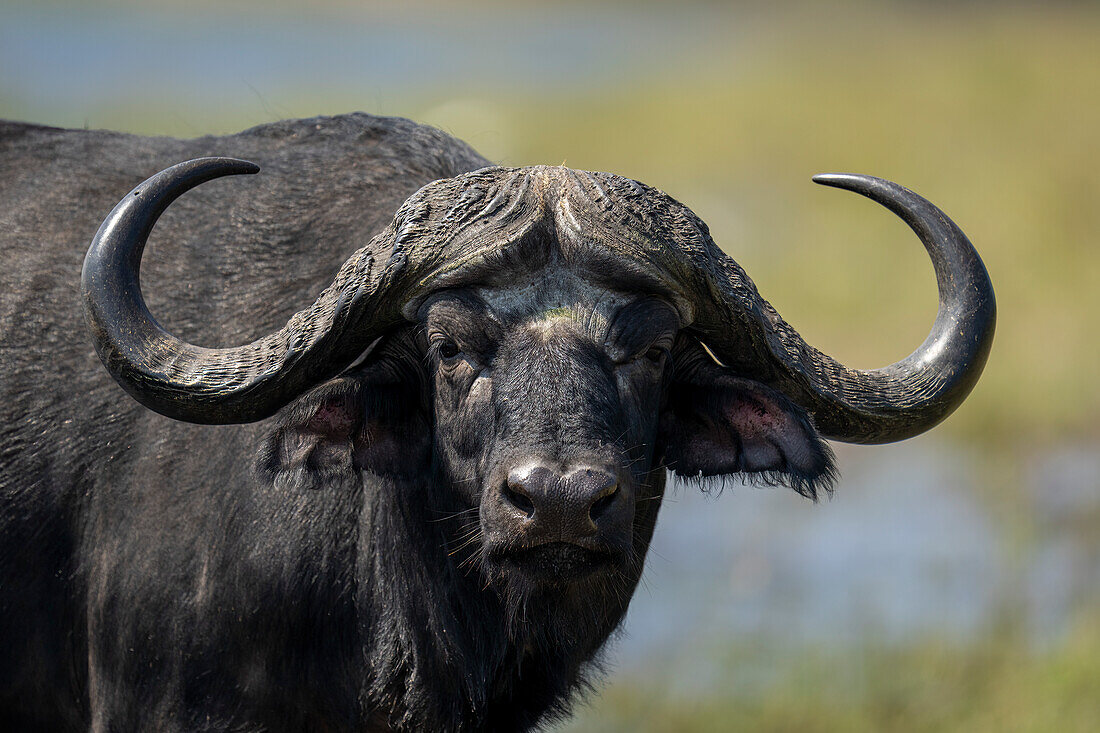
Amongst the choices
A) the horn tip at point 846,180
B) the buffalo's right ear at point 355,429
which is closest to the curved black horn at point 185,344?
the buffalo's right ear at point 355,429

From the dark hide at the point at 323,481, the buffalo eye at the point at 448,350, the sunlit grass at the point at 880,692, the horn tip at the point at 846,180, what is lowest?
the sunlit grass at the point at 880,692

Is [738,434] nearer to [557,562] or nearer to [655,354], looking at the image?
[655,354]

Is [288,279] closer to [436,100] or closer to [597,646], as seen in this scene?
[597,646]

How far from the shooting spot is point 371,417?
425cm

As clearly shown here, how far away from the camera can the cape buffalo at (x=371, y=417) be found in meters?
3.93

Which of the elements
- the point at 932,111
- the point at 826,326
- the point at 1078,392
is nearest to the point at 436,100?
the point at 932,111

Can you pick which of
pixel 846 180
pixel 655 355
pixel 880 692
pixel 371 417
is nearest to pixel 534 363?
pixel 655 355

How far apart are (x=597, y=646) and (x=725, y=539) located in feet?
15.4

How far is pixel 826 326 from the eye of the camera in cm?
1220

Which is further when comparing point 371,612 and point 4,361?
point 4,361

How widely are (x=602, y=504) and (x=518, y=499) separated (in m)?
0.22

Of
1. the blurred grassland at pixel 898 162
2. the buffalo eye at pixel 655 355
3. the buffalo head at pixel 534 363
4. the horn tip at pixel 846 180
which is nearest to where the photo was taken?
the buffalo head at pixel 534 363

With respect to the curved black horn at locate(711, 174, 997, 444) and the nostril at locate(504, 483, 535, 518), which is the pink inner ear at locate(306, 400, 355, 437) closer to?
the nostril at locate(504, 483, 535, 518)

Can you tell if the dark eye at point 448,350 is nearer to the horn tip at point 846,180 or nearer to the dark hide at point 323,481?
the dark hide at point 323,481
